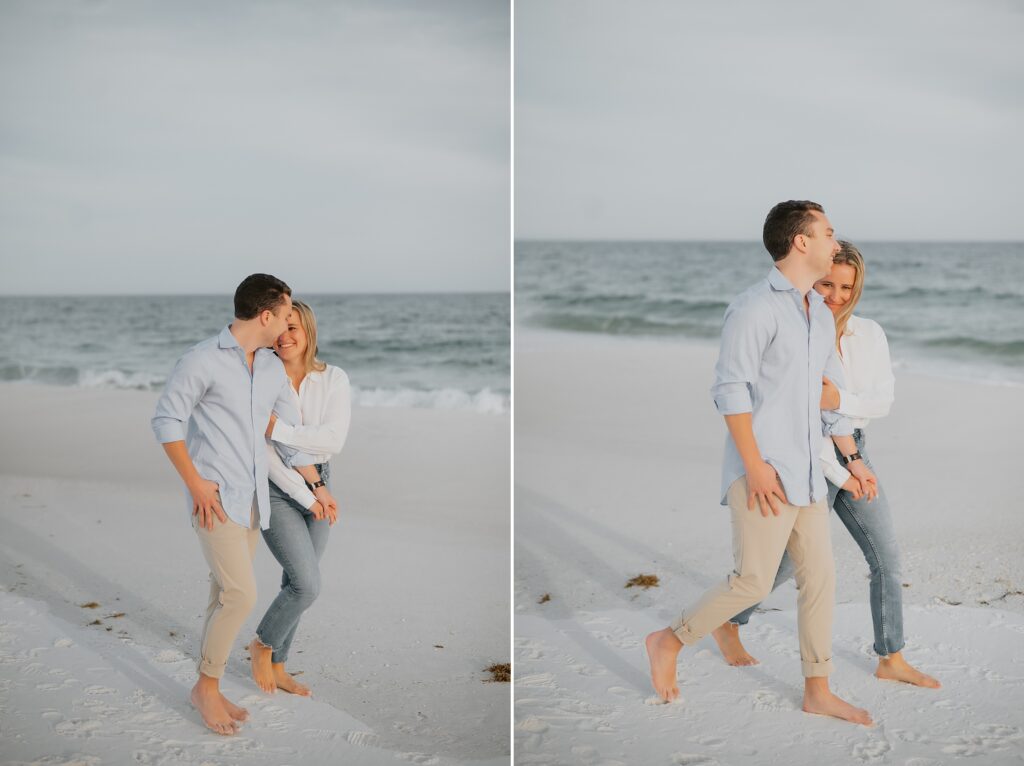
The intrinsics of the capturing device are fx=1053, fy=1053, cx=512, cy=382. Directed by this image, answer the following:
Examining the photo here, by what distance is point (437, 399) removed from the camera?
992cm

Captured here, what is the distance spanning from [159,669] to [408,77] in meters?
10.2

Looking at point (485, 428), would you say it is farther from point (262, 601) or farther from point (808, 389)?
point (808, 389)

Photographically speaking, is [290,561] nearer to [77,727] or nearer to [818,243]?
[77,727]

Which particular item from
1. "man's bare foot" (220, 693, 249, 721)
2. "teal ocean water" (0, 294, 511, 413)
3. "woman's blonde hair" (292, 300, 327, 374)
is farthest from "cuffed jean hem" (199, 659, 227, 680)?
"teal ocean water" (0, 294, 511, 413)

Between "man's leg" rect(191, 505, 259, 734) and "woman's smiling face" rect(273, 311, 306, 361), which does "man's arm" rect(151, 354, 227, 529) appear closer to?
"man's leg" rect(191, 505, 259, 734)

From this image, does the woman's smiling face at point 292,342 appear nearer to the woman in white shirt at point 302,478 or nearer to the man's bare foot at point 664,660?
the woman in white shirt at point 302,478

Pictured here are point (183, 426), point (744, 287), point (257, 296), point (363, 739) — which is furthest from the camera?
point (744, 287)

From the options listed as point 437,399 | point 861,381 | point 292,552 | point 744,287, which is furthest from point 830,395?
point 744,287

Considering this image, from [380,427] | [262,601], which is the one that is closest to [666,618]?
[262,601]

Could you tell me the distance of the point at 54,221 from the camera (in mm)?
11812

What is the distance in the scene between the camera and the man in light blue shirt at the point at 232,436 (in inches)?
86.9

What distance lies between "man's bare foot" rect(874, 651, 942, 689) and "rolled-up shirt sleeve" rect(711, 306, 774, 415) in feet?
2.70

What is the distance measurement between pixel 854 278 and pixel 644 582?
4.59 feet

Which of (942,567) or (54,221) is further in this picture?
(54,221)
